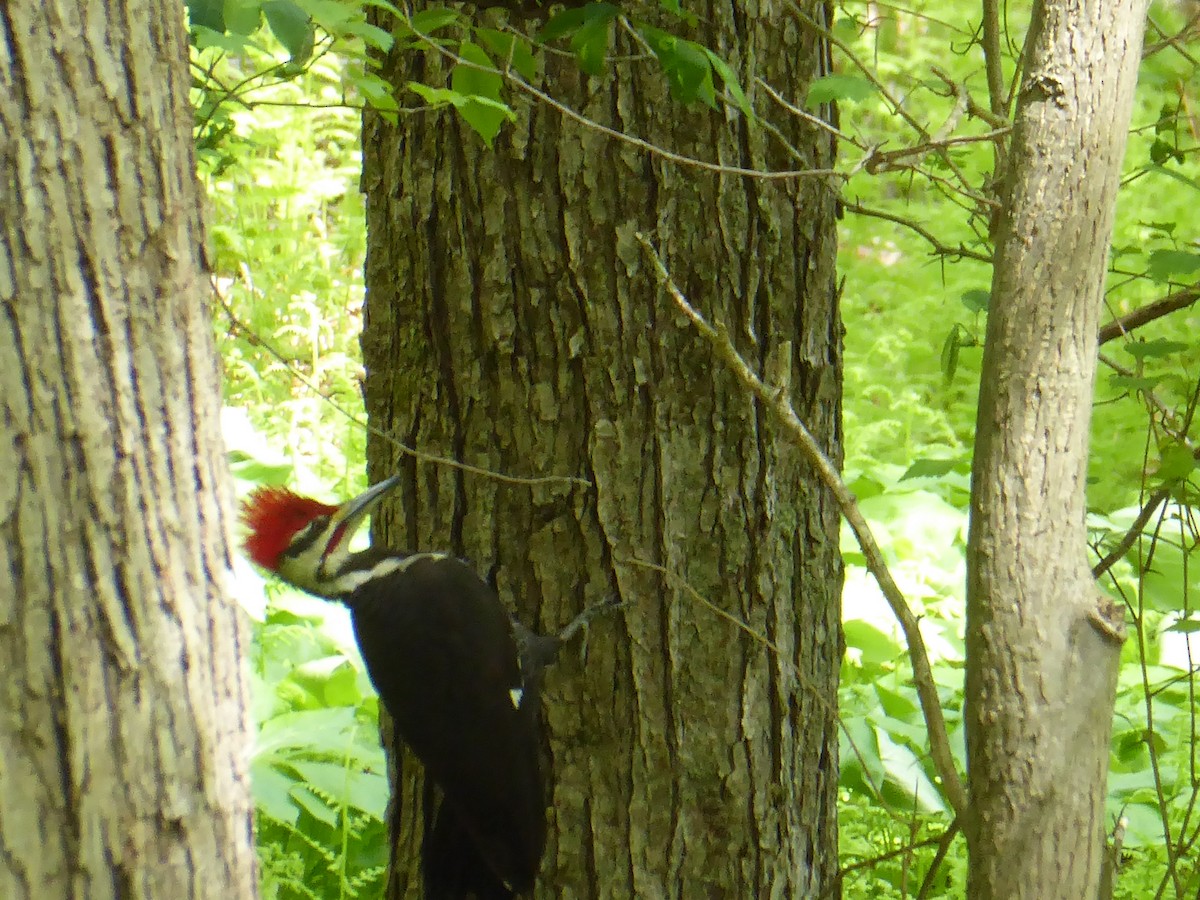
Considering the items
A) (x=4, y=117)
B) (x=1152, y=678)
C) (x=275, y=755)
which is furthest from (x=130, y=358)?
(x=1152, y=678)

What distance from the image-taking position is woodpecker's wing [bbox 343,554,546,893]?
2230 mm

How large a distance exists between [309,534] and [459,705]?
566 millimetres

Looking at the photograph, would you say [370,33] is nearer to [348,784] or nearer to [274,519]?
[274,519]

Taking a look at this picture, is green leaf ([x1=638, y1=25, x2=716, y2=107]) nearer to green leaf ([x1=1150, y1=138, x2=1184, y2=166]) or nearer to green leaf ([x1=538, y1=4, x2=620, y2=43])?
green leaf ([x1=538, y1=4, x2=620, y2=43])

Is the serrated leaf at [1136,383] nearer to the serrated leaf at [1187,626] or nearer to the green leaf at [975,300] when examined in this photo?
the green leaf at [975,300]

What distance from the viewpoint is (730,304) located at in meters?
2.07

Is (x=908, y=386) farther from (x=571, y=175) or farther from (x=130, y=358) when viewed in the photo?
(x=130, y=358)

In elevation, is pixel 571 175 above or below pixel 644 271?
above

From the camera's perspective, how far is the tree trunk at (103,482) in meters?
1.16

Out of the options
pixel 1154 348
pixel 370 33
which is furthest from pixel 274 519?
pixel 1154 348

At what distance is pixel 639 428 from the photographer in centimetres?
208

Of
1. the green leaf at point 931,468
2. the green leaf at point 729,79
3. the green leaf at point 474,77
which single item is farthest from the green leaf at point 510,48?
the green leaf at point 931,468

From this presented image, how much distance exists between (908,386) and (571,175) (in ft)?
11.6

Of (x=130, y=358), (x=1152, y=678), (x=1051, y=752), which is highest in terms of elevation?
(x=130, y=358)
